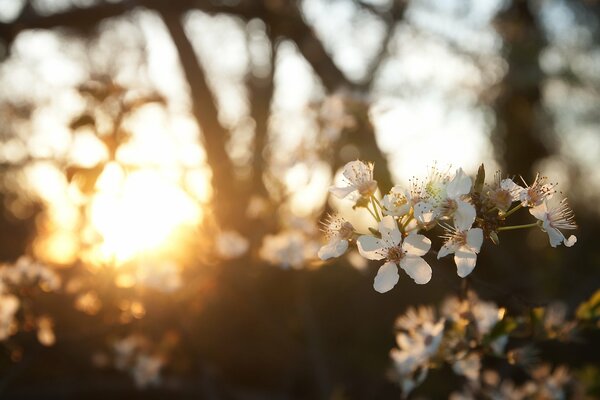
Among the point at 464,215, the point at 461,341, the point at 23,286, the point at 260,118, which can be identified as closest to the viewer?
the point at 464,215

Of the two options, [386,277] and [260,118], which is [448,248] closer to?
[386,277]

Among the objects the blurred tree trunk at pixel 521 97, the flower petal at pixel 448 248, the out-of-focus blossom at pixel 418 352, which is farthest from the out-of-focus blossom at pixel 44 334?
the blurred tree trunk at pixel 521 97

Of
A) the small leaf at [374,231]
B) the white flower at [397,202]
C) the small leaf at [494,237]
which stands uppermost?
the white flower at [397,202]

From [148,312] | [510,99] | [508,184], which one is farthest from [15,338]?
[510,99]

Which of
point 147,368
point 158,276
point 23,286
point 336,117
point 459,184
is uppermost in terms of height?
point 459,184

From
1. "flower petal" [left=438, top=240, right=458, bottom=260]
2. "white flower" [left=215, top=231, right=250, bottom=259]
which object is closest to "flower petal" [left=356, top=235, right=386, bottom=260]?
"flower petal" [left=438, top=240, right=458, bottom=260]

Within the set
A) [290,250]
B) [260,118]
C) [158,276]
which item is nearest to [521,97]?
[260,118]

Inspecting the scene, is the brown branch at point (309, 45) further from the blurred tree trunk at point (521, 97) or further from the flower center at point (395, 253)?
the blurred tree trunk at point (521, 97)
